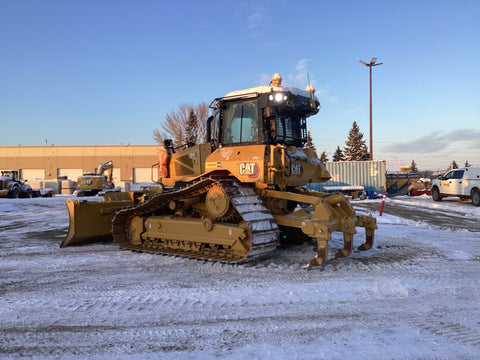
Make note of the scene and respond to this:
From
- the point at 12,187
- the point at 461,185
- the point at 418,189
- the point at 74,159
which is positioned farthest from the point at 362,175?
the point at 74,159

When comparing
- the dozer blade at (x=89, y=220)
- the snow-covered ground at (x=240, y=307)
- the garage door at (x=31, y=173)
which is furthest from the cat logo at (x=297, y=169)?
the garage door at (x=31, y=173)

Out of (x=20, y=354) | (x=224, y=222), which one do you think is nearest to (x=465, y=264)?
(x=224, y=222)

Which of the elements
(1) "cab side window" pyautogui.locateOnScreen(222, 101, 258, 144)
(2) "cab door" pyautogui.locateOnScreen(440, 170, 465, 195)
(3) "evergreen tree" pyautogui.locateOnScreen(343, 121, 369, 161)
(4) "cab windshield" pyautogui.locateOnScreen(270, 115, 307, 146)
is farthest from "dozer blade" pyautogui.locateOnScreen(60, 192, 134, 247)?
(3) "evergreen tree" pyautogui.locateOnScreen(343, 121, 369, 161)

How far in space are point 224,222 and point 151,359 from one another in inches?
134

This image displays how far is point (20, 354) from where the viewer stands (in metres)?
2.91

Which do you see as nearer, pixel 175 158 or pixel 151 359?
pixel 151 359

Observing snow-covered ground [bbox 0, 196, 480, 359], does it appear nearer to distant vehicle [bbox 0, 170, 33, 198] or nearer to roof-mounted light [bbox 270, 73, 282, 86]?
roof-mounted light [bbox 270, 73, 282, 86]

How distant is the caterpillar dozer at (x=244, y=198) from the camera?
5.66m

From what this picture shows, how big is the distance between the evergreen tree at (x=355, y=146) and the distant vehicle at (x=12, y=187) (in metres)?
35.7

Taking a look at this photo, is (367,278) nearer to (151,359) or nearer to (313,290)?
(313,290)

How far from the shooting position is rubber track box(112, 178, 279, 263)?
17.7 feet

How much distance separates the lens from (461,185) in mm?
19141

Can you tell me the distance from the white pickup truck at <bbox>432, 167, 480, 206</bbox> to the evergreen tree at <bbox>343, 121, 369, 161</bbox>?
2266 centimetres

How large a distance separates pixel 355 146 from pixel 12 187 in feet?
122
